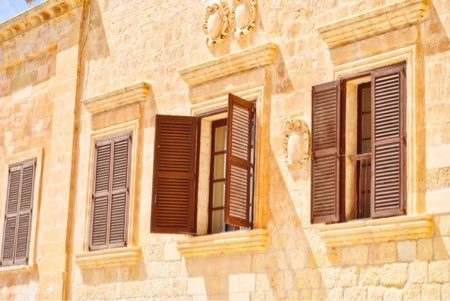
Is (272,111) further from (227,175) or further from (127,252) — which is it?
(127,252)

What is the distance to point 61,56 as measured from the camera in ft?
50.9

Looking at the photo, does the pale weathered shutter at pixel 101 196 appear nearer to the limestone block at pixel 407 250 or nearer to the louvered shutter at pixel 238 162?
the louvered shutter at pixel 238 162

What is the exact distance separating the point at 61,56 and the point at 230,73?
4.11 metres

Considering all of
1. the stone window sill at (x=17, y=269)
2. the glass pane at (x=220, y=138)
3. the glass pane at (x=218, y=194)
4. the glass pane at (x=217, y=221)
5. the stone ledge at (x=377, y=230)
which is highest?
the glass pane at (x=220, y=138)

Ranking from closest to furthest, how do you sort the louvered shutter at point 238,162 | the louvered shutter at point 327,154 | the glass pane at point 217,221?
the louvered shutter at point 327,154 → the louvered shutter at point 238,162 → the glass pane at point 217,221

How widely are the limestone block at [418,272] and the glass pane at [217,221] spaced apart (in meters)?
3.07

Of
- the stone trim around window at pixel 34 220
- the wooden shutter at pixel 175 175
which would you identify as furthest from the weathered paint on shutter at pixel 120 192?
the stone trim around window at pixel 34 220

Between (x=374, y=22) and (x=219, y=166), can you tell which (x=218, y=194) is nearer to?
(x=219, y=166)

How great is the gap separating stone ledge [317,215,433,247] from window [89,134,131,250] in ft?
11.8

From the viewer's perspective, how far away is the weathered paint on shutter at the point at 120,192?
1345 centimetres

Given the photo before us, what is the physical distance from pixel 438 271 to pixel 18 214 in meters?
7.82

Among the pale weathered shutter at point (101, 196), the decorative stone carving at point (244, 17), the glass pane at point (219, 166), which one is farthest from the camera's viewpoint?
the pale weathered shutter at point (101, 196)

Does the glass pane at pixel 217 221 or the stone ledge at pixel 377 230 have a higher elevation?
the glass pane at pixel 217 221

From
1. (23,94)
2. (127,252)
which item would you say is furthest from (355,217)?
(23,94)
